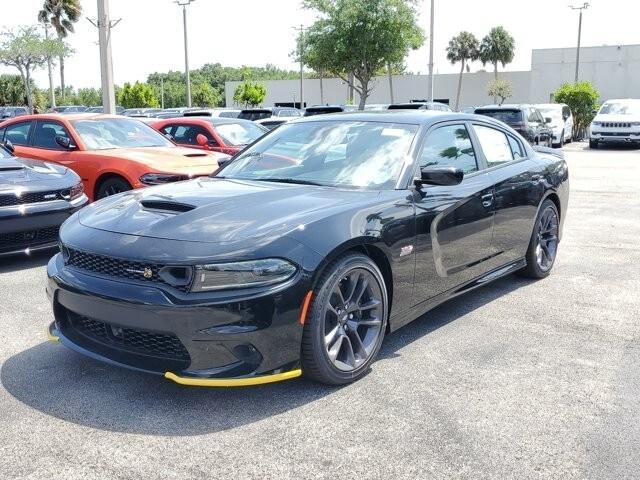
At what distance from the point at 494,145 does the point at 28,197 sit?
4.18 metres

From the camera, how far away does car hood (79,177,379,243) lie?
3352mm

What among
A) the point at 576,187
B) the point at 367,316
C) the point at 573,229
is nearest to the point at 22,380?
the point at 367,316

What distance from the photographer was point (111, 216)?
3742mm

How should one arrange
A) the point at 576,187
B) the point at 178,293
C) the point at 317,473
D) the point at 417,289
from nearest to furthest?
the point at 317,473, the point at 178,293, the point at 417,289, the point at 576,187

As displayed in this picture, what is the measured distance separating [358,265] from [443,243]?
0.92 m

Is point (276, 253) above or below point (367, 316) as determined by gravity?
above

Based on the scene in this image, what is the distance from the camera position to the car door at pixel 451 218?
4.16 meters

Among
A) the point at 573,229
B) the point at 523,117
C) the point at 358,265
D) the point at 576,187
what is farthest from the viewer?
the point at 523,117

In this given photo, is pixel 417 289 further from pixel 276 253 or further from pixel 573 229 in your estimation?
pixel 573 229

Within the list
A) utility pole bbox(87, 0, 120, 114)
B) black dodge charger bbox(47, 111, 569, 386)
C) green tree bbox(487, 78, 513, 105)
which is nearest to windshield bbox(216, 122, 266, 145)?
utility pole bbox(87, 0, 120, 114)

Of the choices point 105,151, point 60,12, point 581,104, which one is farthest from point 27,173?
point 60,12

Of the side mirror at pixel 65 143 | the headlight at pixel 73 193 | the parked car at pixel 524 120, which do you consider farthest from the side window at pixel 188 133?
the parked car at pixel 524 120

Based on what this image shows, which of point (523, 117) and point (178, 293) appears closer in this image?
point (178, 293)

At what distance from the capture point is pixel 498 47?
7344 centimetres
